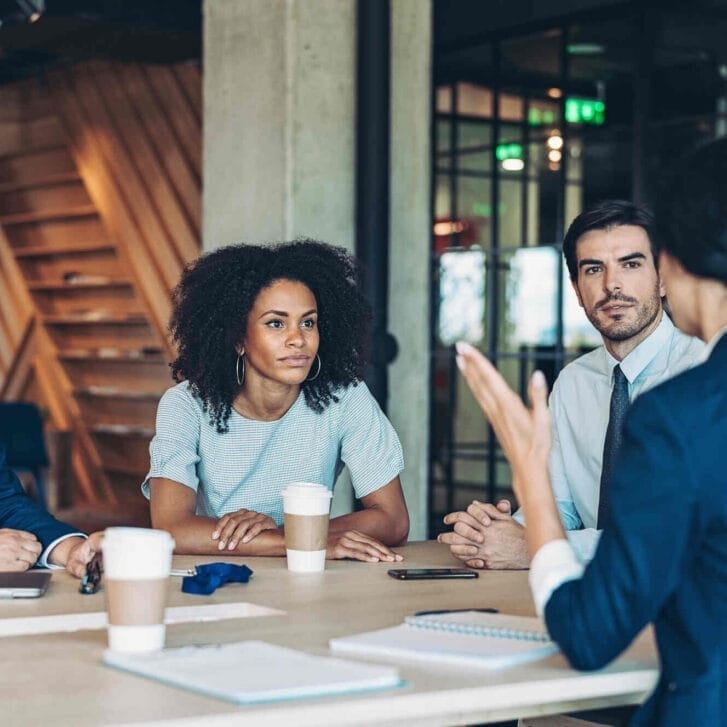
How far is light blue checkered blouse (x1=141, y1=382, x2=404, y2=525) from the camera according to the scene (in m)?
3.33

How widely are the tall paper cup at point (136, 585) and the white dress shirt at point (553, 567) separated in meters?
0.48

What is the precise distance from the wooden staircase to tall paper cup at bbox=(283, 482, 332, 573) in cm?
590

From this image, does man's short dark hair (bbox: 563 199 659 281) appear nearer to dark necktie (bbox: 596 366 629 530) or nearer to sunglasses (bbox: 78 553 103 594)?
dark necktie (bbox: 596 366 629 530)

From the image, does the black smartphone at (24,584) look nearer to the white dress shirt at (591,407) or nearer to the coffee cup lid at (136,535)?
the coffee cup lid at (136,535)

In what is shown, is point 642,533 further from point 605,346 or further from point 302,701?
point 605,346

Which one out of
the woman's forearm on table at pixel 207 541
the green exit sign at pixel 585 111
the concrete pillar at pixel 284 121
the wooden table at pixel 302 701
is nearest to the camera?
the wooden table at pixel 302 701

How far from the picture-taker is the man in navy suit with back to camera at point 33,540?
2547mm

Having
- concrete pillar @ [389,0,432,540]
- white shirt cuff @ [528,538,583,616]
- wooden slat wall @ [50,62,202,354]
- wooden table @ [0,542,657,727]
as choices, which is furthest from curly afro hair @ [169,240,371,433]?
wooden slat wall @ [50,62,202,354]

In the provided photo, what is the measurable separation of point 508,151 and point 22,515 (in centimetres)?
435

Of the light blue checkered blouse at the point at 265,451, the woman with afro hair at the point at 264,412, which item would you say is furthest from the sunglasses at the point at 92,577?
the light blue checkered blouse at the point at 265,451

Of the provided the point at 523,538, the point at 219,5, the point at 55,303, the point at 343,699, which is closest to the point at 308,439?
the point at 523,538

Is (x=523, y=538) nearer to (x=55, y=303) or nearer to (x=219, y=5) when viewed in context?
(x=219, y=5)

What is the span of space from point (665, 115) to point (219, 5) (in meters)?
2.01

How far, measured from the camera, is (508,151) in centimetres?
673
